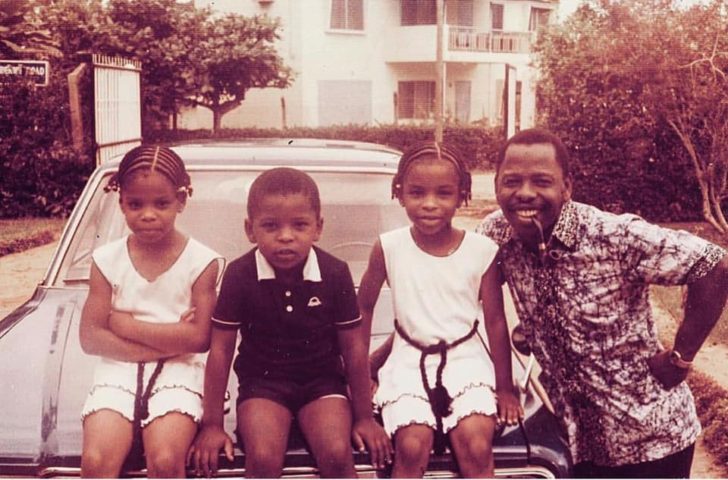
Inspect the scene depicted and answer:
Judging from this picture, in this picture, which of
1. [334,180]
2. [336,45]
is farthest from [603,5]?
[334,180]

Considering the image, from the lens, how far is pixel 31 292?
26.7ft

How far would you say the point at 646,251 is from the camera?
90.1 inches

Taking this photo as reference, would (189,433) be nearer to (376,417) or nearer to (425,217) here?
(376,417)

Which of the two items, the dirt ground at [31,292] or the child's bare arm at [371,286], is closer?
the child's bare arm at [371,286]

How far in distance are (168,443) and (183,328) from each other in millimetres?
331

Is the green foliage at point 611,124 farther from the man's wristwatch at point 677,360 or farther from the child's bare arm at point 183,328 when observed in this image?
the child's bare arm at point 183,328

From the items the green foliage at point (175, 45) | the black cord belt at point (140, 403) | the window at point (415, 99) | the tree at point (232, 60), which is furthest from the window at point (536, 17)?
the black cord belt at point (140, 403)

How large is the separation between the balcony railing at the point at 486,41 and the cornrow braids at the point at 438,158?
2133 centimetres

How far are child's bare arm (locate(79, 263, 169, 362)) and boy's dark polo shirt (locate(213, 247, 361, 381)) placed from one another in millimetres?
254

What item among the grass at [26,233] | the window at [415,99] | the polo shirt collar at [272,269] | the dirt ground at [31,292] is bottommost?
the dirt ground at [31,292]

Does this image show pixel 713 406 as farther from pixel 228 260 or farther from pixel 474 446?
pixel 474 446

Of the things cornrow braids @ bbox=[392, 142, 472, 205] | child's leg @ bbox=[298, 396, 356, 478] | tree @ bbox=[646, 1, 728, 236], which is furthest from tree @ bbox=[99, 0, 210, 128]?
child's leg @ bbox=[298, 396, 356, 478]

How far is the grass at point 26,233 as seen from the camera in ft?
34.3

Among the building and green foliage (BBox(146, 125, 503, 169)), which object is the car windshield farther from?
green foliage (BBox(146, 125, 503, 169))
